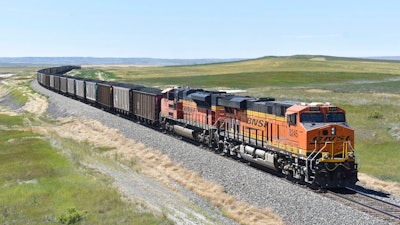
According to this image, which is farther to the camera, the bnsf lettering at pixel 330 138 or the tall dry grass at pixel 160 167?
the bnsf lettering at pixel 330 138

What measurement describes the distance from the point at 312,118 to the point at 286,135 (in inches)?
65.7

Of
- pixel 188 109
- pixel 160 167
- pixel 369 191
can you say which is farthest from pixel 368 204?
pixel 188 109

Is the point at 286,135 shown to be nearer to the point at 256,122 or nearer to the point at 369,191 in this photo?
the point at 256,122

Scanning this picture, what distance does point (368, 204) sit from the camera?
67.5 feet

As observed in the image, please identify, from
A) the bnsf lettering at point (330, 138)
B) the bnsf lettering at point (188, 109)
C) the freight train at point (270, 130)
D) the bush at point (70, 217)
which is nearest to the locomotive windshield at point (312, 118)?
the freight train at point (270, 130)

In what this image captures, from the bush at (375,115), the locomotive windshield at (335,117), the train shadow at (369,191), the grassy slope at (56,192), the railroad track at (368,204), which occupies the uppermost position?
the locomotive windshield at (335,117)

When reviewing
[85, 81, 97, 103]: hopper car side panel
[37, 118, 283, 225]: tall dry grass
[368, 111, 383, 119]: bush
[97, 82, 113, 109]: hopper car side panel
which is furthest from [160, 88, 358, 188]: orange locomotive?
[85, 81, 97, 103]: hopper car side panel

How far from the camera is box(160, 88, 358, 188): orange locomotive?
22842 mm

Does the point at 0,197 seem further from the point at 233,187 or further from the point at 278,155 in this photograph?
the point at 278,155

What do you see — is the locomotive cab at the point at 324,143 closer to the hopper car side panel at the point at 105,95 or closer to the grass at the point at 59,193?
the grass at the point at 59,193

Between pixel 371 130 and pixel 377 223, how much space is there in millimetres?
21531

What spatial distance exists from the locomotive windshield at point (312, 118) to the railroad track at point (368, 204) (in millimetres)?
3151

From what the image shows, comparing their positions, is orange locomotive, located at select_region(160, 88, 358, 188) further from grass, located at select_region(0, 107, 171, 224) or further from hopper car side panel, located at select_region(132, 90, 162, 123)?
hopper car side panel, located at select_region(132, 90, 162, 123)

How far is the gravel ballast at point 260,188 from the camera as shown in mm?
18891
